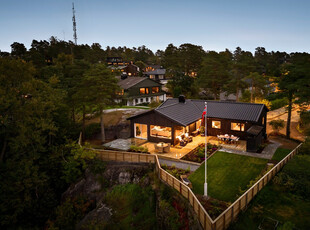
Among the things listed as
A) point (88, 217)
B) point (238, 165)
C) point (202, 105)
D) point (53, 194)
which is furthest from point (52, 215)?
point (202, 105)

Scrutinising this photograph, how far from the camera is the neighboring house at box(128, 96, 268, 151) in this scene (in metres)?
23.2

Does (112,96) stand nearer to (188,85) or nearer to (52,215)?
(52,215)

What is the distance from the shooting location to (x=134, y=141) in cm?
2531

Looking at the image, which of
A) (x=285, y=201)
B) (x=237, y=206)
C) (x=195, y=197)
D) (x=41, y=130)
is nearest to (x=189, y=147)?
(x=285, y=201)

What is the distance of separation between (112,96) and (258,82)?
25944mm

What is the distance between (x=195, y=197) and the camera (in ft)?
39.9

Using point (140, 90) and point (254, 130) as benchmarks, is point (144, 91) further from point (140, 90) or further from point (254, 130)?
point (254, 130)

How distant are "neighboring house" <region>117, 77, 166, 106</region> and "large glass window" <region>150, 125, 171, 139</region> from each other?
920 inches

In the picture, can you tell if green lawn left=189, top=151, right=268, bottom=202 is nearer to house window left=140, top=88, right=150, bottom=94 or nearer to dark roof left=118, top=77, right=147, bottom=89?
dark roof left=118, top=77, right=147, bottom=89

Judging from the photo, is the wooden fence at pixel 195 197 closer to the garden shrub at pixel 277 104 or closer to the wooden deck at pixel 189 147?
the wooden deck at pixel 189 147

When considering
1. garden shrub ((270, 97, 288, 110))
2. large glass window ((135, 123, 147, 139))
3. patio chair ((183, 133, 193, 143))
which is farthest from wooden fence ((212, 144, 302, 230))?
garden shrub ((270, 97, 288, 110))

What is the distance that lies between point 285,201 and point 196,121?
13077mm

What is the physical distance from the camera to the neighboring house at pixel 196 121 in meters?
23.2

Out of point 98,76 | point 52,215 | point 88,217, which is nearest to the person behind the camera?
point 88,217
